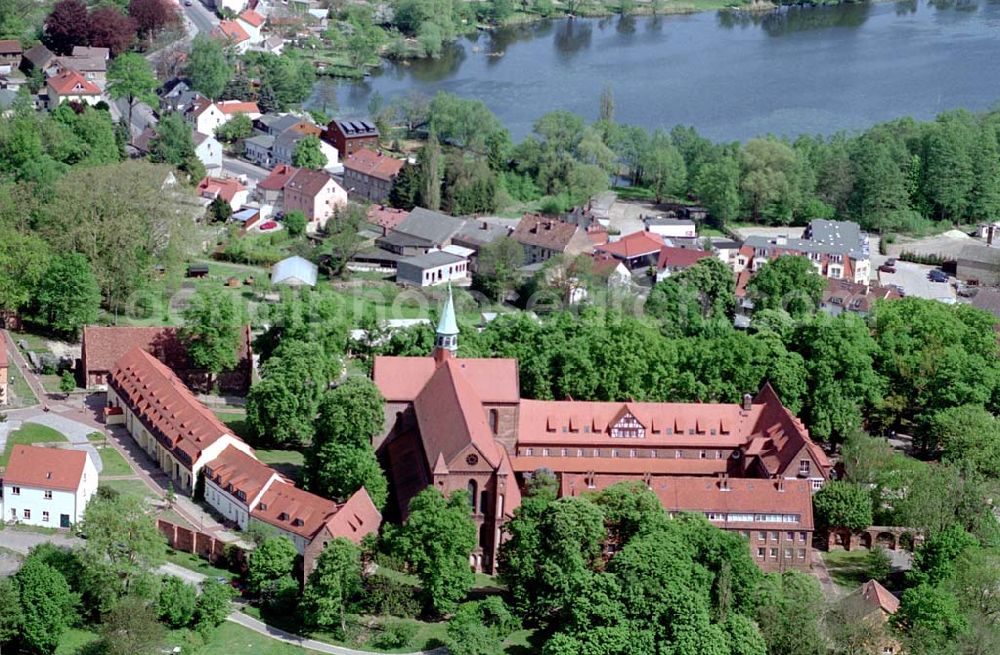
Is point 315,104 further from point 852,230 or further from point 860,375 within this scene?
point 860,375

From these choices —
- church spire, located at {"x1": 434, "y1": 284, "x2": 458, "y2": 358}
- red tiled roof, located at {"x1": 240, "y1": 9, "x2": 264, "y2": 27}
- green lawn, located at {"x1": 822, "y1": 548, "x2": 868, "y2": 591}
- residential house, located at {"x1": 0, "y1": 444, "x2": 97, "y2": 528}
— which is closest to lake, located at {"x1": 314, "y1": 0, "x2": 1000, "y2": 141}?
red tiled roof, located at {"x1": 240, "y1": 9, "x2": 264, "y2": 27}

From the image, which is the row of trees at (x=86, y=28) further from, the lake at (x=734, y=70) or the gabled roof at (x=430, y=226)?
the gabled roof at (x=430, y=226)

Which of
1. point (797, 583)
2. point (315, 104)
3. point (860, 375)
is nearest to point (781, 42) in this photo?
point (315, 104)

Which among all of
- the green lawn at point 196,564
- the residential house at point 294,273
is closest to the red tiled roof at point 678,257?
the residential house at point 294,273

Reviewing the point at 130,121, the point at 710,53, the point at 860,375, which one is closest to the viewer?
the point at 860,375

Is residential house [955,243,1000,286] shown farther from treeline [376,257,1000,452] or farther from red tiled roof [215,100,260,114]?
red tiled roof [215,100,260,114]

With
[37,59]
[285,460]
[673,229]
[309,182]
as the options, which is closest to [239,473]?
[285,460]
